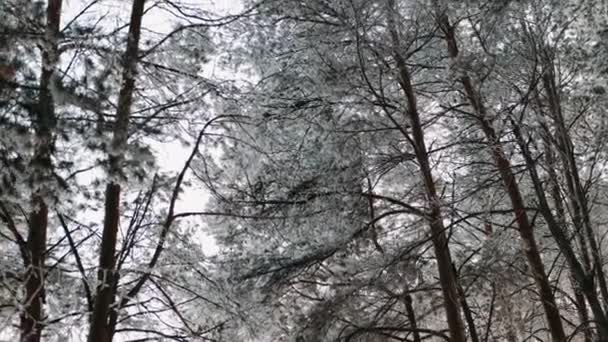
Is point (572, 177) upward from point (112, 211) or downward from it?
downward

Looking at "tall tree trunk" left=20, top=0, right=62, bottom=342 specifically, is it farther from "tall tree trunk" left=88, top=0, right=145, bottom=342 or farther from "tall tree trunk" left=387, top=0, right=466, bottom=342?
"tall tree trunk" left=387, top=0, right=466, bottom=342

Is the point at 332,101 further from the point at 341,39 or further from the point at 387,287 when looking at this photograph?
the point at 387,287

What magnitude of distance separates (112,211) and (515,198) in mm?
4870

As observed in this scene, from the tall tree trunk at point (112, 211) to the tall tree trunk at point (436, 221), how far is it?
9.22 feet

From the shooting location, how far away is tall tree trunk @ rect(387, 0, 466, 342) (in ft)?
18.4

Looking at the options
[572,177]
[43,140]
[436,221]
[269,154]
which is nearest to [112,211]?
[43,140]

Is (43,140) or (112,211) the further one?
(112,211)

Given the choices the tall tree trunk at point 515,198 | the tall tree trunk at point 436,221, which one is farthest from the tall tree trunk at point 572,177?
the tall tree trunk at point 436,221

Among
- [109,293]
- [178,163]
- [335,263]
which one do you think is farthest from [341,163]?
[109,293]

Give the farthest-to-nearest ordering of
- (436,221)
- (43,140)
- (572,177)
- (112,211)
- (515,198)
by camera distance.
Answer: (515,198) → (436,221) → (112,211) → (572,177) → (43,140)

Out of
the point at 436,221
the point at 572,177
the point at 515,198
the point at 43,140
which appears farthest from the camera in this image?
the point at 515,198

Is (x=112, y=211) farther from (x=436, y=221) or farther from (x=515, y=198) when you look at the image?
(x=515, y=198)

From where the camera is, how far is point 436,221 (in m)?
5.58

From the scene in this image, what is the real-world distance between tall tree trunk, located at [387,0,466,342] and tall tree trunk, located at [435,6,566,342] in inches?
24.2
